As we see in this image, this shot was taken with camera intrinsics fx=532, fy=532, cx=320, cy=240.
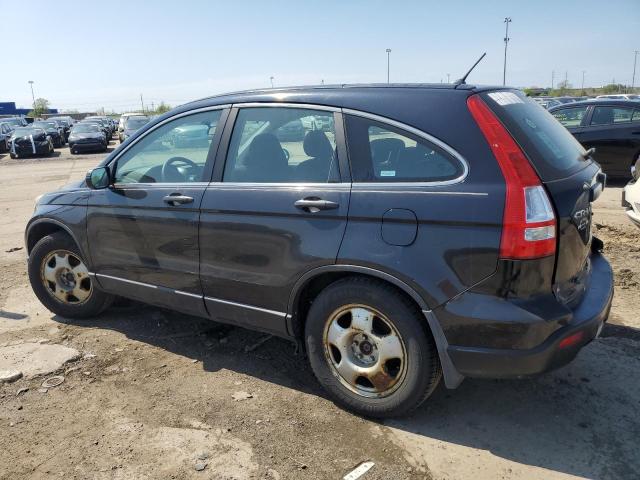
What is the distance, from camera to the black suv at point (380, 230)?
8.34 feet

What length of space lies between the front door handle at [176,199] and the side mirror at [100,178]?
0.69 m

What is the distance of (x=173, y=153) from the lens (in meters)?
3.88

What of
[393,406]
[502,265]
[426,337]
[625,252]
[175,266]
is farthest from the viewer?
[625,252]

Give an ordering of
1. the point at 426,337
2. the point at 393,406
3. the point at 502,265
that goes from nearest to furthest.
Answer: the point at 502,265 → the point at 426,337 → the point at 393,406

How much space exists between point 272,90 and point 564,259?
79.7 inches

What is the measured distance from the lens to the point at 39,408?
3.32 meters

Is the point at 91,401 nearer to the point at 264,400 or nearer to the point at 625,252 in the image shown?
the point at 264,400

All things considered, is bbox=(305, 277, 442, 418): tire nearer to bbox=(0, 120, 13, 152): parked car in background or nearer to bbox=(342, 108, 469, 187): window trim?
bbox=(342, 108, 469, 187): window trim

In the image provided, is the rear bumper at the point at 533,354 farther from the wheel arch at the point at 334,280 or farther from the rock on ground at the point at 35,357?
the rock on ground at the point at 35,357

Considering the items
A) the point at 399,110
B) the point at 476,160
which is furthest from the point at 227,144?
the point at 476,160

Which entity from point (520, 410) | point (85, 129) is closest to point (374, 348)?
point (520, 410)

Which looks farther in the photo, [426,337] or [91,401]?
[91,401]

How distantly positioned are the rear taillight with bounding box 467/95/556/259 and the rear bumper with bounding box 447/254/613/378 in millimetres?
419

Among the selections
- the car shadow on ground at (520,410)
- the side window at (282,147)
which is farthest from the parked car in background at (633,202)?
the side window at (282,147)
